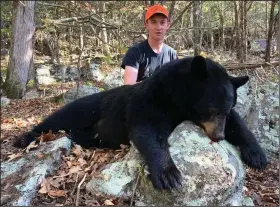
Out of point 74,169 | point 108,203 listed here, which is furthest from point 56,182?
point 108,203

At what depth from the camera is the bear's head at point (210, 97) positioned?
3.03m

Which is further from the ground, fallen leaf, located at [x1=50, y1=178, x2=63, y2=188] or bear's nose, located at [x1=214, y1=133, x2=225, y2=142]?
bear's nose, located at [x1=214, y1=133, x2=225, y2=142]

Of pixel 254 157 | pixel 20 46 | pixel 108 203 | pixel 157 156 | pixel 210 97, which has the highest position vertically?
pixel 20 46

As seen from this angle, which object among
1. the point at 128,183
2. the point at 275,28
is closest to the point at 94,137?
the point at 128,183

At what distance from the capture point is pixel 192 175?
273cm

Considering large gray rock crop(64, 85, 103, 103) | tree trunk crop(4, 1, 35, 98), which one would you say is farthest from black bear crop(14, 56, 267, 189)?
tree trunk crop(4, 1, 35, 98)

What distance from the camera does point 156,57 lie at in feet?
16.9

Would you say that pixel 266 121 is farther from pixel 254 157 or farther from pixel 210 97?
pixel 210 97

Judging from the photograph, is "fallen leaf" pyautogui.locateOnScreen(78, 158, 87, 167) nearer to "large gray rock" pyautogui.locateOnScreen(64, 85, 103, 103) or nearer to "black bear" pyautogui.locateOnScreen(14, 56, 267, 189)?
"black bear" pyautogui.locateOnScreen(14, 56, 267, 189)

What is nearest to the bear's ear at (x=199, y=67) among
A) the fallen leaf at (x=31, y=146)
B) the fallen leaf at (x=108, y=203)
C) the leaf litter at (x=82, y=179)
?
the leaf litter at (x=82, y=179)

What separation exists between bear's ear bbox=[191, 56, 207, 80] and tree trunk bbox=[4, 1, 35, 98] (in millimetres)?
7670

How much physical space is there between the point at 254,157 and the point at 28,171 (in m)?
2.13

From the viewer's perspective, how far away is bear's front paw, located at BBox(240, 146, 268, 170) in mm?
3154

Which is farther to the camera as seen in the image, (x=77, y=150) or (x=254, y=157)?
(x=77, y=150)
